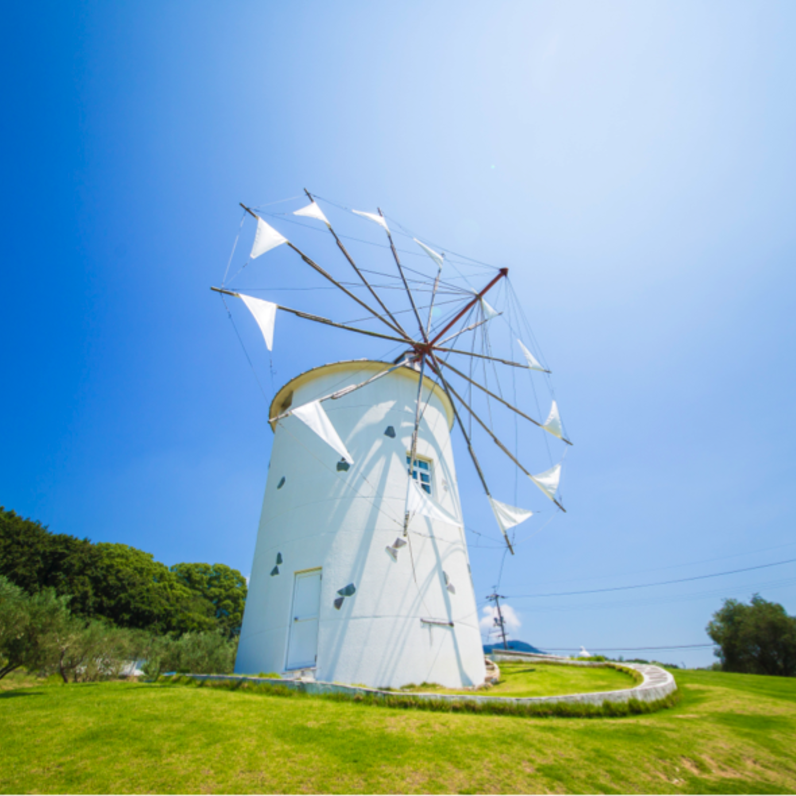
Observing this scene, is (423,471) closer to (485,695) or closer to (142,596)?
(485,695)

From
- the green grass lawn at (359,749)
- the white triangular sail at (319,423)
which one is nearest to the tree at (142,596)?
the green grass lawn at (359,749)

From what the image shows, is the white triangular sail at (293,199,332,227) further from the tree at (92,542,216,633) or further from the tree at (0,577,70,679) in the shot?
the tree at (92,542,216,633)

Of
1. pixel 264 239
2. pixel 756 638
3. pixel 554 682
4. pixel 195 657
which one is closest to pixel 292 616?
pixel 554 682

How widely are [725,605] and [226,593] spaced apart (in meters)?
45.1

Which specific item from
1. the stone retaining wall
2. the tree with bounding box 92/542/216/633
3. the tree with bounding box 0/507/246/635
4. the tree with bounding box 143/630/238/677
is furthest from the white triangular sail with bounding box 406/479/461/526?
the tree with bounding box 92/542/216/633

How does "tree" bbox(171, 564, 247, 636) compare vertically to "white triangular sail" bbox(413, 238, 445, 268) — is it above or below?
below

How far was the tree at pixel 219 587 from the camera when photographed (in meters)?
45.3

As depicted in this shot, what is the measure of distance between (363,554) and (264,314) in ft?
22.5

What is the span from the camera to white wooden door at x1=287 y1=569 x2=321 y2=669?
10.5m

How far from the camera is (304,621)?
1088cm

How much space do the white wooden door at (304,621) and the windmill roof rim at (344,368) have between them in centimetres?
569

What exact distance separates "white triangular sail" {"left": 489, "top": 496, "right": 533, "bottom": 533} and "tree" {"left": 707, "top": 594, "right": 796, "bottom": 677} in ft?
89.3

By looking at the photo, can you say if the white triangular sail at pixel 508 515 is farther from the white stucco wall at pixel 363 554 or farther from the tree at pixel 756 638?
the tree at pixel 756 638

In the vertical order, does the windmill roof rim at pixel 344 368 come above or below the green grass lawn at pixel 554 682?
above
